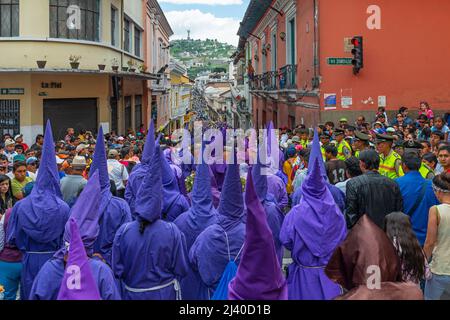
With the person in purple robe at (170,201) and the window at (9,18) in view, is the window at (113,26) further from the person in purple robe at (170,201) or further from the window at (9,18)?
the person in purple robe at (170,201)

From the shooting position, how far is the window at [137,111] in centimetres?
2573

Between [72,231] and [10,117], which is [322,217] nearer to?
[72,231]

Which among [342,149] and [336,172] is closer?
[336,172]

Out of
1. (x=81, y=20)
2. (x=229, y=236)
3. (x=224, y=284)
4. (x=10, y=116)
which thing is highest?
(x=81, y=20)

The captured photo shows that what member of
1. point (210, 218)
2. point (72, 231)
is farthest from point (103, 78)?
point (72, 231)

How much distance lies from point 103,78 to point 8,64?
3574 mm

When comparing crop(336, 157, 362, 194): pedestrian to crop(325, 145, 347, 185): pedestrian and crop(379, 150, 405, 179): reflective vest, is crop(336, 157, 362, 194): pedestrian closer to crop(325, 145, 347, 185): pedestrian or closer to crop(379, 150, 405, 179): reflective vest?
crop(325, 145, 347, 185): pedestrian

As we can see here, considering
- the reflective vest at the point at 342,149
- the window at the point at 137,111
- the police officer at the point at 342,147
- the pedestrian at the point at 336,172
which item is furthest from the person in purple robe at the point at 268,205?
the window at the point at 137,111

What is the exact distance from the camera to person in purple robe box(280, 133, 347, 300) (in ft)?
15.1

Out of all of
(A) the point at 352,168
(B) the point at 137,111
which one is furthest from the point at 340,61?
(B) the point at 137,111

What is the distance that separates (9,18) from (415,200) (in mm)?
14674

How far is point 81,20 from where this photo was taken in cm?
1700

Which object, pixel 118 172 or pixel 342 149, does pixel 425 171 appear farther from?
pixel 118 172

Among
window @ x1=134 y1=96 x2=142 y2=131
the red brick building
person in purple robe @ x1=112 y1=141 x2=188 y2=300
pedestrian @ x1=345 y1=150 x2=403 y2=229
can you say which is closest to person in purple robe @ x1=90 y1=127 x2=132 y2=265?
person in purple robe @ x1=112 y1=141 x2=188 y2=300
